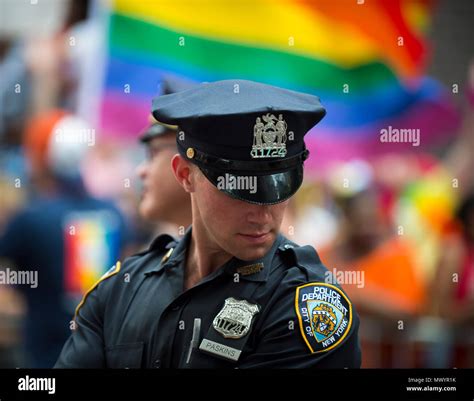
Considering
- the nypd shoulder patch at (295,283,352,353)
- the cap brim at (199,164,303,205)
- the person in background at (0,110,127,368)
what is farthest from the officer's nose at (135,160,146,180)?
the nypd shoulder patch at (295,283,352,353)

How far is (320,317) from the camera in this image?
1633 millimetres

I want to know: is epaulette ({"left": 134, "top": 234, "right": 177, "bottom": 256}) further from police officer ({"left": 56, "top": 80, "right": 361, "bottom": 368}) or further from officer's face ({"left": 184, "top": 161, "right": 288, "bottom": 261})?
officer's face ({"left": 184, "top": 161, "right": 288, "bottom": 261})

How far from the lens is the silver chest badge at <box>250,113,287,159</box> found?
5.45ft

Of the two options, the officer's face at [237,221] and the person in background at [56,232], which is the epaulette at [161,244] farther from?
the person in background at [56,232]

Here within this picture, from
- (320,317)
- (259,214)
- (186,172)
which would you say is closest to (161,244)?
(186,172)

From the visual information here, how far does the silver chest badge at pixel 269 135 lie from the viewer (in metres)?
1.66

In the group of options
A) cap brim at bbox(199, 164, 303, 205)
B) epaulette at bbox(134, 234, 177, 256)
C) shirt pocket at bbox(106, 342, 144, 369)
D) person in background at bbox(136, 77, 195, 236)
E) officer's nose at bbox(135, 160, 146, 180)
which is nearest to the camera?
cap brim at bbox(199, 164, 303, 205)

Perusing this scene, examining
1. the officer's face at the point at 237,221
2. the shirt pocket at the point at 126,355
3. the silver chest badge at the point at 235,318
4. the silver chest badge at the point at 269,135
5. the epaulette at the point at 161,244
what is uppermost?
the silver chest badge at the point at 269,135

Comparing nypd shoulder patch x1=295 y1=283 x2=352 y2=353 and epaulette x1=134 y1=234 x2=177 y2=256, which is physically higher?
epaulette x1=134 y1=234 x2=177 y2=256

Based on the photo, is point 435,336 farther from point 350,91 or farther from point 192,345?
point 192,345

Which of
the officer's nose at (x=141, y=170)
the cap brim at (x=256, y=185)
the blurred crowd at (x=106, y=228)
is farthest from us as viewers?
the blurred crowd at (x=106, y=228)

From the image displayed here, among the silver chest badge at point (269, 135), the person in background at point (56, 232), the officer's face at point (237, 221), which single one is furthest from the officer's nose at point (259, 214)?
the person in background at point (56, 232)

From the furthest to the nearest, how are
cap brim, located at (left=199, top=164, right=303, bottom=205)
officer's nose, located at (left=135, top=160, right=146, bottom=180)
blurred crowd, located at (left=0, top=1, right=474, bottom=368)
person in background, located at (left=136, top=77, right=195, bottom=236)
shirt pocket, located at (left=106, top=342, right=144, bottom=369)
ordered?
blurred crowd, located at (left=0, top=1, right=474, bottom=368), officer's nose, located at (left=135, top=160, right=146, bottom=180), person in background, located at (left=136, top=77, right=195, bottom=236), shirt pocket, located at (left=106, top=342, right=144, bottom=369), cap brim, located at (left=199, top=164, right=303, bottom=205)

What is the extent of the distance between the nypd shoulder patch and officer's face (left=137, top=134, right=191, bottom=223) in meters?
0.49
